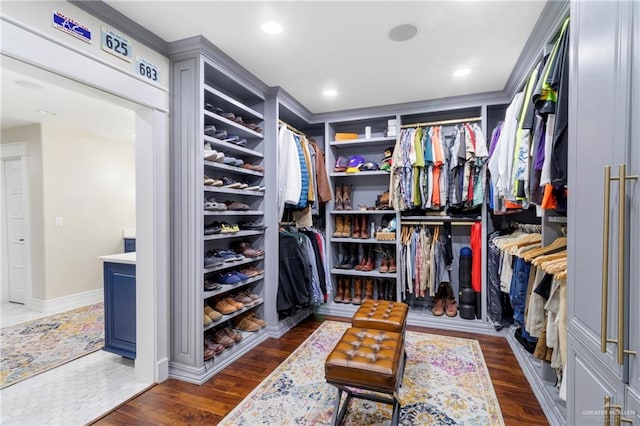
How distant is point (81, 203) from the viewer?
4.33m

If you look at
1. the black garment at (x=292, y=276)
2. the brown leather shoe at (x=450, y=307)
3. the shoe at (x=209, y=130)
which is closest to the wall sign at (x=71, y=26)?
the shoe at (x=209, y=130)

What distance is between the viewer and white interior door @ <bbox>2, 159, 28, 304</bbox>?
421 centimetres

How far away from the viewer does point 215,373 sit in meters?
2.32

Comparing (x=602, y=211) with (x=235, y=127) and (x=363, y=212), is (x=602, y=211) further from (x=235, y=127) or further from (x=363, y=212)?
(x=363, y=212)

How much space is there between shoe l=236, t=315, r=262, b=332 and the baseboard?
9.48 feet

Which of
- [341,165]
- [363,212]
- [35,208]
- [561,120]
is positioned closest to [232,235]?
[363,212]

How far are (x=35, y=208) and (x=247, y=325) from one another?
11.5 ft

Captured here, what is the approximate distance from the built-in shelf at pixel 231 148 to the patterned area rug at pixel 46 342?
Answer: 220 centimetres

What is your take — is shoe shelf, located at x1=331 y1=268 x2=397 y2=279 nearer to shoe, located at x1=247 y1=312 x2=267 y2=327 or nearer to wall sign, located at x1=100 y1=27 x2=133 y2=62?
shoe, located at x1=247 y1=312 x2=267 y2=327

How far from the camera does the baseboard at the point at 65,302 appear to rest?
3.92m

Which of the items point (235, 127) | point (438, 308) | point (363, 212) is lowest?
point (438, 308)

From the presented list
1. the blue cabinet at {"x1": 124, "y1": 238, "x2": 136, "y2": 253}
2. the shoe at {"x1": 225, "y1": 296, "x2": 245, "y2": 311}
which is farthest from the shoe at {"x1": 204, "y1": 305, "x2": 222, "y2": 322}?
Result: the blue cabinet at {"x1": 124, "y1": 238, "x2": 136, "y2": 253}

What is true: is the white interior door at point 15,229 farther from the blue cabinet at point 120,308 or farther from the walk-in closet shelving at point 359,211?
the walk-in closet shelving at point 359,211

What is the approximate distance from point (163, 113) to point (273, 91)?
1165 mm
